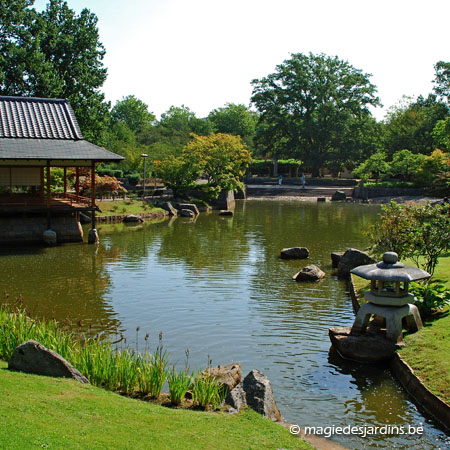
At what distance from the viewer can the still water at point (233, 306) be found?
A: 9852 mm

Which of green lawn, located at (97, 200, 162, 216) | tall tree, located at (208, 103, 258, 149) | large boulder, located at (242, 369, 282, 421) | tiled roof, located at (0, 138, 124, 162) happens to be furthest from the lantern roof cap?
tall tree, located at (208, 103, 258, 149)

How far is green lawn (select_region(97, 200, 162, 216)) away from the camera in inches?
1483

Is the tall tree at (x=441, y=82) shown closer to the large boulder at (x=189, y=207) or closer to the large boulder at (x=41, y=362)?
the large boulder at (x=189, y=207)

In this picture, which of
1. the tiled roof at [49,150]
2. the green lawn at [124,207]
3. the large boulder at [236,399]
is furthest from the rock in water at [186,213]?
the large boulder at [236,399]

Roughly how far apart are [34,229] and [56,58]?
21308 millimetres

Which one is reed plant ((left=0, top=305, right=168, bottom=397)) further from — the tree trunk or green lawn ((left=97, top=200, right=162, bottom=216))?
the tree trunk

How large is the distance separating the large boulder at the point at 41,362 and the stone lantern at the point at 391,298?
6.53 m

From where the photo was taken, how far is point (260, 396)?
28.3 ft

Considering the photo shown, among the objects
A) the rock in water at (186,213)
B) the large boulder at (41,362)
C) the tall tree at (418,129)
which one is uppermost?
the tall tree at (418,129)

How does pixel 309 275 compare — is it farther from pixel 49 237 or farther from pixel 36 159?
pixel 36 159

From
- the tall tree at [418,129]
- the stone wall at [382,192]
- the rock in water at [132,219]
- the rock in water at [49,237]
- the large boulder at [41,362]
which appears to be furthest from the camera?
the tall tree at [418,129]

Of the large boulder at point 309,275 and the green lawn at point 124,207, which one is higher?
the green lawn at point 124,207

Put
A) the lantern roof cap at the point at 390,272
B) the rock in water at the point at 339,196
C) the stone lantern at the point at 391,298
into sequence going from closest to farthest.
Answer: the lantern roof cap at the point at 390,272, the stone lantern at the point at 391,298, the rock in water at the point at 339,196

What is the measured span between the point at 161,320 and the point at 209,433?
24.3 ft
